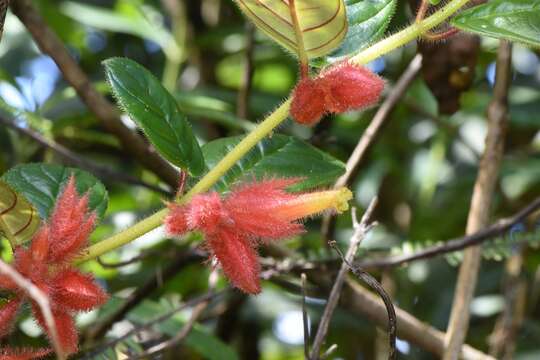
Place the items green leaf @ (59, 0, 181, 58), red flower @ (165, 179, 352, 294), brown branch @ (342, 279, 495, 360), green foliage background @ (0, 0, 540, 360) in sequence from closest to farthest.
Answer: red flower @ (165, 179, 352, 294)
brown branch @ (342, 279, 495, 360)
green foliage background @ (0, 0, 540, 360)
green leaf @ (59, 0, 181, 58)

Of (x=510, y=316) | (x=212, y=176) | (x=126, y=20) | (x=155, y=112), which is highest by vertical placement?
(x=126, y=20)

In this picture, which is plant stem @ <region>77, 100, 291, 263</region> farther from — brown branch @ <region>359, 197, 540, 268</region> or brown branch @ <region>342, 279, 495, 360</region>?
brown branch @ <region>342, 279, 495, 360</region>

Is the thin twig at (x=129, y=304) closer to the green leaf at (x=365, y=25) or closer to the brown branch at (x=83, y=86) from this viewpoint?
the brown branch at (x=83, y=86)

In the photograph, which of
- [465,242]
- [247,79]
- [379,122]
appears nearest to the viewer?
[465,242]

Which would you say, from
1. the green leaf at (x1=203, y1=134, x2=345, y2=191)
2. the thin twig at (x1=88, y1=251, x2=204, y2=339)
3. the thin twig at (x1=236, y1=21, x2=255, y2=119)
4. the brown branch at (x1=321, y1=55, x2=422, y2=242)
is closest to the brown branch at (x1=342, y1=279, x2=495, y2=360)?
the brown branch at (x1=321, y1=55, x2=422, y2=242)

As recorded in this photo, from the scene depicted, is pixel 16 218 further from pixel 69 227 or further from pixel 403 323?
pixel 403 323

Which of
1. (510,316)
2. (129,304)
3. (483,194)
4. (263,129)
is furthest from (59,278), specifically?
(510,316)
